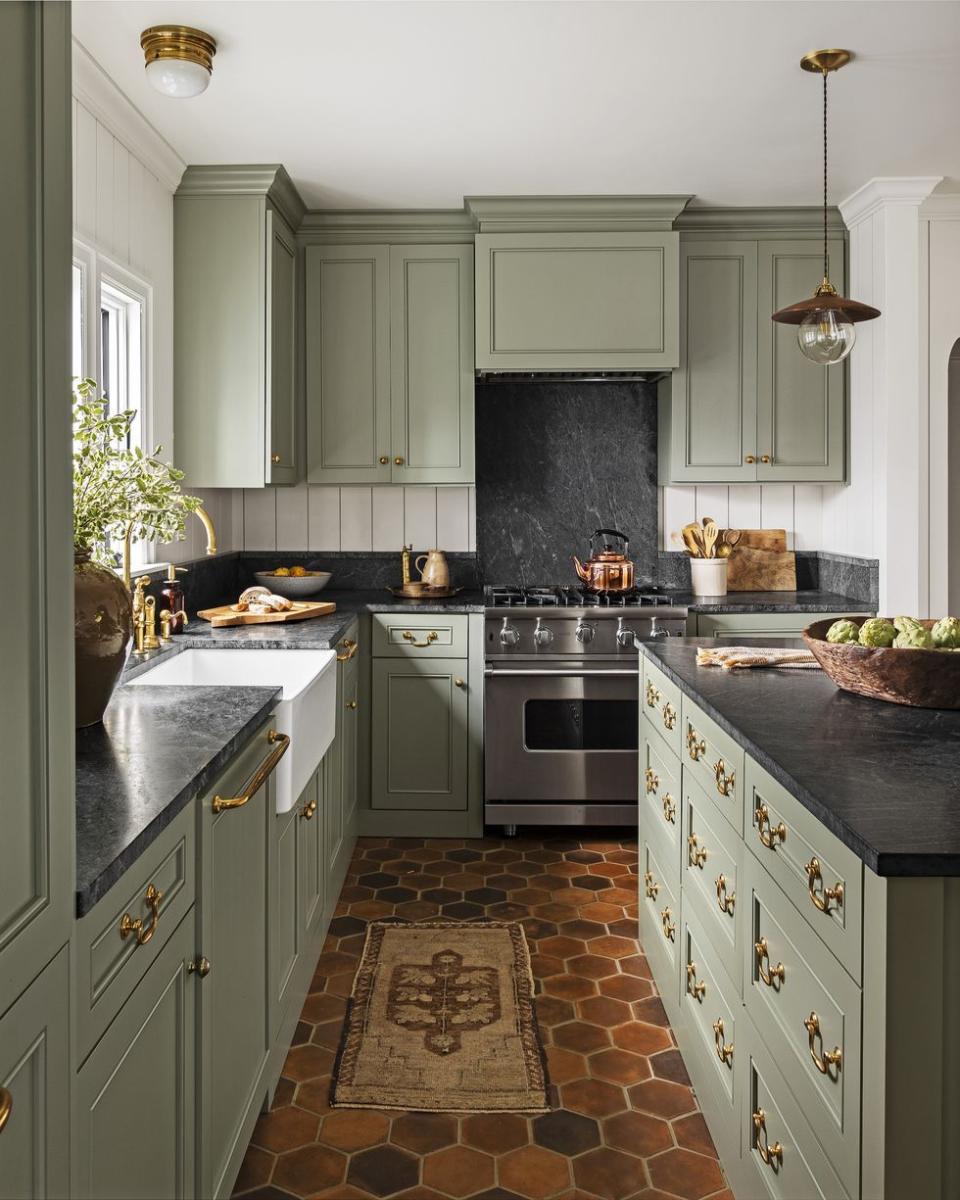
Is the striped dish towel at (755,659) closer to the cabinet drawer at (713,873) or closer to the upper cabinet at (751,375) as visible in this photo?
the cabinet drawer at (713,873)

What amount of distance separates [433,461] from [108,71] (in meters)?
1.89

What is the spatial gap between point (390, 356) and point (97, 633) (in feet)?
8.76

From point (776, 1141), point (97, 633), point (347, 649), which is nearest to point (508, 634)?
point (347, 649)

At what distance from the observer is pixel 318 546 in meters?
4.68

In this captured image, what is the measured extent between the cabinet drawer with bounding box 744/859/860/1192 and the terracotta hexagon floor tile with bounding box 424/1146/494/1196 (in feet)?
2.20

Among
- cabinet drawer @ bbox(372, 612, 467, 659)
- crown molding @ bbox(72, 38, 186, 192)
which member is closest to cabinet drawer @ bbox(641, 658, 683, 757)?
cabinet drawer @ bbox(372, 612, 467, 659)

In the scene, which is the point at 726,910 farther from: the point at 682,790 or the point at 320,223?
the point at 320,223

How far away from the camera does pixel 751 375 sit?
171 inches

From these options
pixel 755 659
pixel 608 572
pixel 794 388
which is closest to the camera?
pixel 755 659

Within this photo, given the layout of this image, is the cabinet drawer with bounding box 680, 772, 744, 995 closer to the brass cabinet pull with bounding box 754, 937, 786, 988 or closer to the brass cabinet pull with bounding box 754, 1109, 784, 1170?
the brass cabinet pull with bounding box 754, 937, 786, 988

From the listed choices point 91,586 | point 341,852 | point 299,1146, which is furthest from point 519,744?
point 91,586

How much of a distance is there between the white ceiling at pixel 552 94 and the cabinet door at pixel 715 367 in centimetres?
29

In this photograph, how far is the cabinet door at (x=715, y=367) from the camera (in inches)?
170

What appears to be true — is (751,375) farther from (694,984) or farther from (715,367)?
(694,984)
